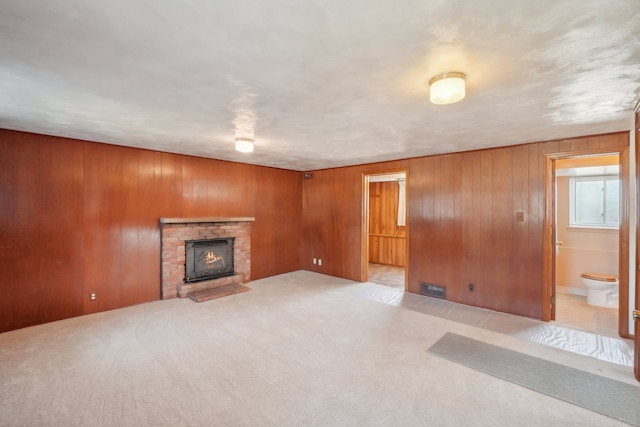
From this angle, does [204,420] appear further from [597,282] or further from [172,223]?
[597,282]

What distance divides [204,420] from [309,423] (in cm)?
73

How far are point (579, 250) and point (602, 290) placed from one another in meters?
0.87

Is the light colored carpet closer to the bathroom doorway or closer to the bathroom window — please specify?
the bathroom doorway

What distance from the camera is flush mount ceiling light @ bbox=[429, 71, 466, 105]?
1785mm

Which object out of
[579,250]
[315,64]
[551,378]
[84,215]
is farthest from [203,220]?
[579,250]

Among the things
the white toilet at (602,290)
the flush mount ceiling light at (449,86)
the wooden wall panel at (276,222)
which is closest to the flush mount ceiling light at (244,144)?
the wooden wall panel at (276,222)

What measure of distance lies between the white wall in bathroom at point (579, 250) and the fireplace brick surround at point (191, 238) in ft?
19.0

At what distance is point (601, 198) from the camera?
4895 mm

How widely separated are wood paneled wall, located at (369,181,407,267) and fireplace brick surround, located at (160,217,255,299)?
12.9 ft

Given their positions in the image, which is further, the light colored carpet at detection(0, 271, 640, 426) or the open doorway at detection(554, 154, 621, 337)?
the open doorway at detection(554, 154, 621, 337)

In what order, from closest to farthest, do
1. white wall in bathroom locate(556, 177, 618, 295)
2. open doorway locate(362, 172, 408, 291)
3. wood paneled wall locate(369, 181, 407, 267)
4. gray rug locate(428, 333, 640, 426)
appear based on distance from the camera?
gray rug locate(428, 333, 640, 426) → white wall in bathroom locate(556, 177, 618, 295) → open doorway locate(362, 172, 408, 291) → wood paneled wall locate(369, 181, 407, 267)

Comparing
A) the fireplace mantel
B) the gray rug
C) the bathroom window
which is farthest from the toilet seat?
the fireplace mantel

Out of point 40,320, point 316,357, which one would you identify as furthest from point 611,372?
point 40,320

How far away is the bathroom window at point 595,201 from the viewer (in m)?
4.80
